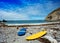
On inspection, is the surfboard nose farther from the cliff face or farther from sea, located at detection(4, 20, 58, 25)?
the cliff face

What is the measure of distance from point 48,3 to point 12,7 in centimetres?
52

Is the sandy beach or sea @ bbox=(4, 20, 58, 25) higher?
sea @ bbox=(4, 20, 58, 25)

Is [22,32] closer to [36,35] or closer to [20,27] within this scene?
[20,27]

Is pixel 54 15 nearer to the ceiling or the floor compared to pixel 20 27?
nearer to the ceiling

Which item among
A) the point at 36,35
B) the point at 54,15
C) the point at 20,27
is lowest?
the point at 36,35

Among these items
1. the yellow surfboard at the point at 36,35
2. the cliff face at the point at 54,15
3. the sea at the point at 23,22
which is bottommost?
the yellow surfboard at the point at 36,35

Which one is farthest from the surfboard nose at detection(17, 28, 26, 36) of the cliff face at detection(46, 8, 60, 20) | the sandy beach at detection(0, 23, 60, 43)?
the cliff face at detection(46, 8, 60, 20)

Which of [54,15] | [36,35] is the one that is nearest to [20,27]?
[36,35]

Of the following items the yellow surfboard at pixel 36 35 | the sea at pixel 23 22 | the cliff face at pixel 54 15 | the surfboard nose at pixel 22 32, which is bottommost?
the yellow surfboard at pixel 36 35

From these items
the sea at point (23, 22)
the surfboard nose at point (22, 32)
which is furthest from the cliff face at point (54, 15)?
the surfboard nose at point (22, 32)

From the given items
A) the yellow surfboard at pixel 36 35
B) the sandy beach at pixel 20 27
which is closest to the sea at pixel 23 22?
the sandy beach at pixel 20 27

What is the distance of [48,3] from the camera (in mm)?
1979

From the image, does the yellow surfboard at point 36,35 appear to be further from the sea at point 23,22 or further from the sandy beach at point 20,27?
the sea at point 23,22

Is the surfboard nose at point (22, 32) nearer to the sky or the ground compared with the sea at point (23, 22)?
nearer to the ground
